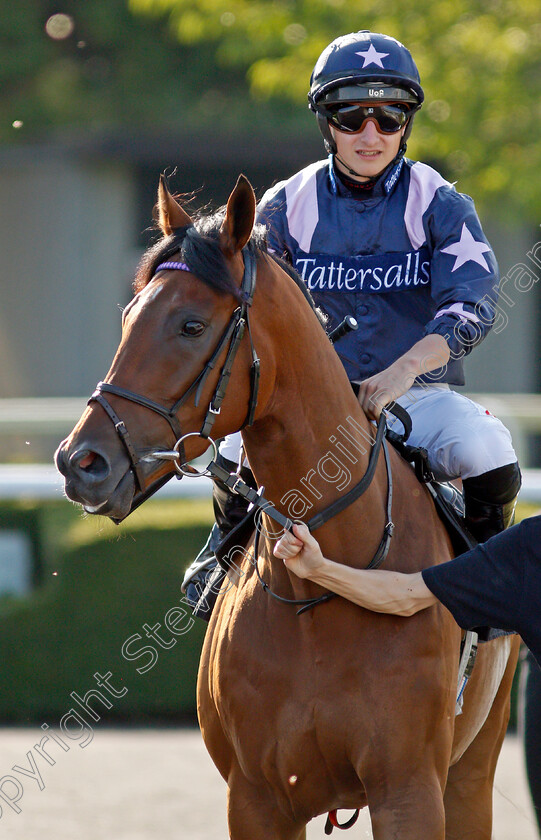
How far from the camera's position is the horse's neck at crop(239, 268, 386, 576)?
2.85 meters

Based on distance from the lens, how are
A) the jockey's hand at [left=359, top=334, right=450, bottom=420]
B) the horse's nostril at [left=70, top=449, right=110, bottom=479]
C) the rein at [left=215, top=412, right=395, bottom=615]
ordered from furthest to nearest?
the jockey's hand at [left=359, top=334, right=450, bottom=420] → the rein at [left=215, top=412, right=395, bottom=615] → the horse's nostril at [left=70, top=449, right=110, bottom=479]

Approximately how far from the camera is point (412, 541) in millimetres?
3131

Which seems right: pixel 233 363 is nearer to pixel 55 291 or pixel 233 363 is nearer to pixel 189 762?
pixel 189 762

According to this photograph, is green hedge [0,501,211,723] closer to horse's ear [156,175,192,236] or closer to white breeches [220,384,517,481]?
white breeches [220,384,517,481]

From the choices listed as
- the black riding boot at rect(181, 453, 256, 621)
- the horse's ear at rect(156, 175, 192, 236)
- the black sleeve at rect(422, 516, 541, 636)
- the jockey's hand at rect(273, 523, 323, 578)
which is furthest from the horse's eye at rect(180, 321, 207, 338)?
the black sleeve at rect(422, 516, 541, 636)

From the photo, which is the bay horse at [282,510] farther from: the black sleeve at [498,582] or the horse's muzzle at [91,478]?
the black sleeve at [498,582]

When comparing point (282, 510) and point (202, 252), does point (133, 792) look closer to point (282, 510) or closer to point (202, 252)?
point (282, 510)

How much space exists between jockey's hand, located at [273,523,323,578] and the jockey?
2.11ft

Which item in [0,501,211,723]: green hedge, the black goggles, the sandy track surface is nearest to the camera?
the black goggles

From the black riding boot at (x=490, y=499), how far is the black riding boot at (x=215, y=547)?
2.27 feet

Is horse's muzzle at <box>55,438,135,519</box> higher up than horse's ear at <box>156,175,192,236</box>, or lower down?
lower down

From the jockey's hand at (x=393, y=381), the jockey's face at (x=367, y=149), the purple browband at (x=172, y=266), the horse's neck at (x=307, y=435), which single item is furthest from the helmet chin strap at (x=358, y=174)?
the purple browband at (x=172, y=266)

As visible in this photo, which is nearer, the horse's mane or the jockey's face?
the horse's mane

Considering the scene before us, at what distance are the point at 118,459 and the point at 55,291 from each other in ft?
49.0
